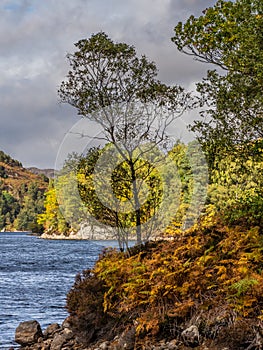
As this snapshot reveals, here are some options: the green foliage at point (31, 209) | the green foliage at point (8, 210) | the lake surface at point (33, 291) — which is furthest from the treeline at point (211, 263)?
the green foliage at point (8, 210)

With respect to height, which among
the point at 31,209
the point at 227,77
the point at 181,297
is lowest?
the point at 181,297

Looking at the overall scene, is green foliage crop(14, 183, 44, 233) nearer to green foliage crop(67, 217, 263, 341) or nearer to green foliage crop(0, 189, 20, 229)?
green foliage crop(0, 189, 20, 229)

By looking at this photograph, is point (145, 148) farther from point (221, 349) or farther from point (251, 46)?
point (221, 349)

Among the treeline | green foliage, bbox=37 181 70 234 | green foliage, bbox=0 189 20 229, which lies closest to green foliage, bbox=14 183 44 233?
green foliage, bbox=0 189 20 229

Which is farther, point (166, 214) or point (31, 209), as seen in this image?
point (31, 209)

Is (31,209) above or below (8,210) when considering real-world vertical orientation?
below

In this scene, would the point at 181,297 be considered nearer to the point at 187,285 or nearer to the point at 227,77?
the point at 187,285

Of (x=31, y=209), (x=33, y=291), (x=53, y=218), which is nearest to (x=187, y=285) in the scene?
(x=33, y=291)

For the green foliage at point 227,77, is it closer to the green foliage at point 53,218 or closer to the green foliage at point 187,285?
the green foliage at point 187,285

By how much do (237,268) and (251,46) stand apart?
171 inches

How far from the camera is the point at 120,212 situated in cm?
1708

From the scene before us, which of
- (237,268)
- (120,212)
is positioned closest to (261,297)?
(237,268)

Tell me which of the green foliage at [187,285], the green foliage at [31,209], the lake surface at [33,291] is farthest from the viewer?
the green foliage at [31,209]

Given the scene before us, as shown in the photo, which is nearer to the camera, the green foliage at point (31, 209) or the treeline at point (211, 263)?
the treeline at point (211, 263)
